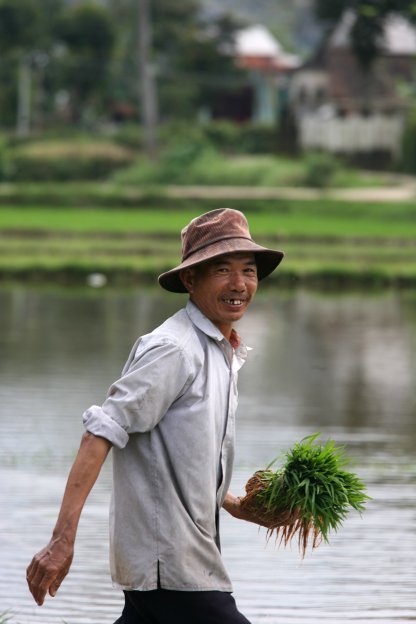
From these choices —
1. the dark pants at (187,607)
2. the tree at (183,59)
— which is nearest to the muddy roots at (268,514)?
the dark pants at (187,607)

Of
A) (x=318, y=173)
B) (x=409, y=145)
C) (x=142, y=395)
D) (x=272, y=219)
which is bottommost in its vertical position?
(x=409, y=145)

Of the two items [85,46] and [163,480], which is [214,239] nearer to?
[163,480]

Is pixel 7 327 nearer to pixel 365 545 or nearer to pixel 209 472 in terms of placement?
pixel 365 545

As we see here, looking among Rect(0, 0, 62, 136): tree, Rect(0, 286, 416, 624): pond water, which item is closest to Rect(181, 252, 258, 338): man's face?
Rect(0, 286, 416, 624): pond water

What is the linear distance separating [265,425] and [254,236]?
15166 mm

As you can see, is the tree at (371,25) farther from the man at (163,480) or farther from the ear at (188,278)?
the man at (163,480)

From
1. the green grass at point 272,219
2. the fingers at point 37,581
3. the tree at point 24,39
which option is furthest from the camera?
the tree at point 24,39

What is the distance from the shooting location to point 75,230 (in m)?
27.2

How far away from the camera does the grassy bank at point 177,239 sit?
21.3 meters

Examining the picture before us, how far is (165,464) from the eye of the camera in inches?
155

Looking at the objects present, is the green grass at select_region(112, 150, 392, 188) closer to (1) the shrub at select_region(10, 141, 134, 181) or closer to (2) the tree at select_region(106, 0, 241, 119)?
(1) the shrub at select_region(10, 141, 134, 181)

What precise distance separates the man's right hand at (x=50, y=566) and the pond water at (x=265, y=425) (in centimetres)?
168

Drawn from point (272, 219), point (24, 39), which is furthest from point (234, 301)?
point (24, 39)

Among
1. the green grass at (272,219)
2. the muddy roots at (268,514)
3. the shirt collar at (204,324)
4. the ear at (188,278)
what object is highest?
the ear at (188,278)
